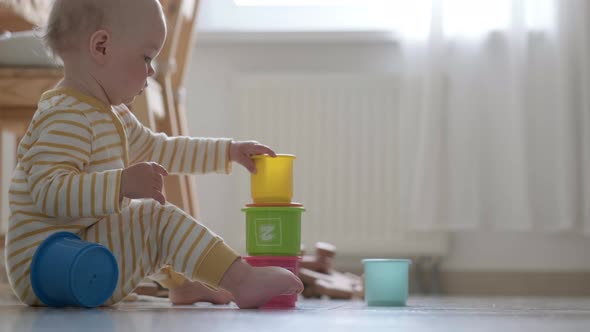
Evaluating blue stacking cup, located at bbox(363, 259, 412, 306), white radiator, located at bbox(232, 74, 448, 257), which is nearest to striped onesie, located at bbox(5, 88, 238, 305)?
blue stacking cup, located at bbox(363, 259, 412, 306)

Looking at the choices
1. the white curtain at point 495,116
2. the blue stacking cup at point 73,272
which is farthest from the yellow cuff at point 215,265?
the white curtain at point 495,116

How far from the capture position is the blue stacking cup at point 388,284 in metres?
1.26

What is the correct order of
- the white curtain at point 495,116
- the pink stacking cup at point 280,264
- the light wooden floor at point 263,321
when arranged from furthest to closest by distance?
1. the white curtain at point 495,116
2. the pink stacking cup at point 280,264
3. the light wooden floor at point 263,321

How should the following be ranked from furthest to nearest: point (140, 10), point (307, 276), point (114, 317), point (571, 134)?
point (571, 134), point (307, 276), point (140, 10), point (114, 317)

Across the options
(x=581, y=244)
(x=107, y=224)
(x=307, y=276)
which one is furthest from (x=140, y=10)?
(x=581, y=244)

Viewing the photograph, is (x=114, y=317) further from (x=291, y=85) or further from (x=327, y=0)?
(x=327, y=0)

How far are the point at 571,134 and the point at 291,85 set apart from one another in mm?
817

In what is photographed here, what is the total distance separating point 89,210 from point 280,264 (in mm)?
265

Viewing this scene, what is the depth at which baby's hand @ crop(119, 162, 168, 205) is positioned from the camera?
0.96m

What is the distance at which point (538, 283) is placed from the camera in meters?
2.46

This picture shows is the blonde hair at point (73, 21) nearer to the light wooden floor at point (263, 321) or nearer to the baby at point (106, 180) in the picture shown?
the baby at point (106, 180)

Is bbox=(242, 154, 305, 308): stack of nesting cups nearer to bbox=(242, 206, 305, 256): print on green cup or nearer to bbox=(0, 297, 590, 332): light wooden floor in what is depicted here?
bbox=(242, 206, 305, 256): print on green cup

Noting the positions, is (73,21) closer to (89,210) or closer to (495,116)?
(89,210)

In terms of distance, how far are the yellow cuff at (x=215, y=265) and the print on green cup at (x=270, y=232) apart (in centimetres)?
11
